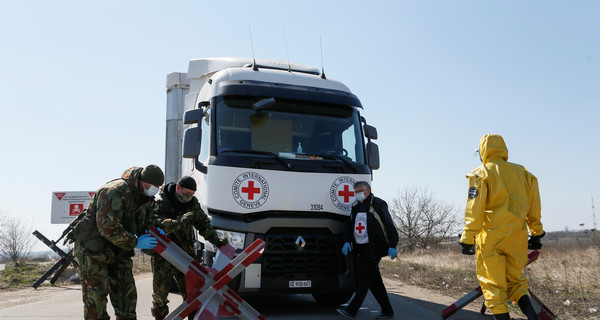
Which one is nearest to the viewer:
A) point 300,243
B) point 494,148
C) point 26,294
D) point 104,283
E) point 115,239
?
point 115,239

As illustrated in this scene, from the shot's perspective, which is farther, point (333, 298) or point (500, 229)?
point (333, 298)

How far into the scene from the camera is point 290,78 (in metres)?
7.15

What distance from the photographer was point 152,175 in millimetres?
4621

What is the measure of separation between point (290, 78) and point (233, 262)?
3.26 m

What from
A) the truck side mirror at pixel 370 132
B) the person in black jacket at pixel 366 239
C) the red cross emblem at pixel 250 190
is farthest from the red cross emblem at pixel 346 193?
the red cross emblem at pixel 250 190

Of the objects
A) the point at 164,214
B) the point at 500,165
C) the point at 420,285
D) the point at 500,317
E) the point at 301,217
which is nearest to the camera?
the point at 500,317

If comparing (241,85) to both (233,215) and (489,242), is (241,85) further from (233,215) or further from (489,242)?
(489,242)

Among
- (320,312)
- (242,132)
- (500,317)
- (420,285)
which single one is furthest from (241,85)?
(420,285)

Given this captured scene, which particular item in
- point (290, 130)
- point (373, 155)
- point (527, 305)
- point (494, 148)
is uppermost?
point (290, 130)

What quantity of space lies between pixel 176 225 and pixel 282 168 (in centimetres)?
158

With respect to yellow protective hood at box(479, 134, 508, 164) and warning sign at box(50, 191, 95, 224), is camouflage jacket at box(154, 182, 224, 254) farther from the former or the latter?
warning sign at box(50, 191, 95, 224)

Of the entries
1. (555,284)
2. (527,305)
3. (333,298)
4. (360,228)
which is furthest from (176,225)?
(555,284)

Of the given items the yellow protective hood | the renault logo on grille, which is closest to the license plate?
the renault logo on grille

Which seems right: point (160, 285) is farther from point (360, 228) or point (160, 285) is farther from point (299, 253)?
point (360, 228)
